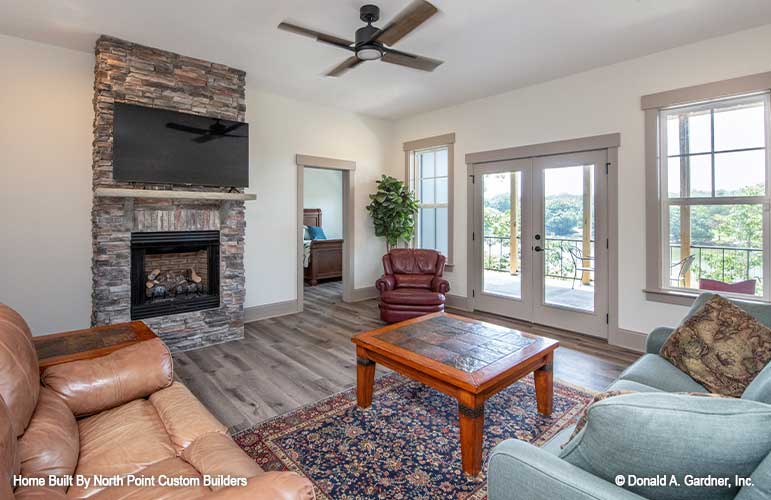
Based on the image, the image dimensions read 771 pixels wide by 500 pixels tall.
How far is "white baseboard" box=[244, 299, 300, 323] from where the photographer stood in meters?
5.21

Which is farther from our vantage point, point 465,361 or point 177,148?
point 177,148

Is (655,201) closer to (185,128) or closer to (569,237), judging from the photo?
(569,237)

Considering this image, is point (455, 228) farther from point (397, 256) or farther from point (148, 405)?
point (148, 405)

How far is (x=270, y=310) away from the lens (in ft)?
17.7

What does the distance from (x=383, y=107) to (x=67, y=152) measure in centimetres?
404

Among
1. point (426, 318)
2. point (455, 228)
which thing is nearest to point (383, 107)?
point (455, 228)

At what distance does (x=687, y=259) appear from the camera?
3.93 metres

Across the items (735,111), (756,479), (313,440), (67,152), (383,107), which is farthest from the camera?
(383,107)

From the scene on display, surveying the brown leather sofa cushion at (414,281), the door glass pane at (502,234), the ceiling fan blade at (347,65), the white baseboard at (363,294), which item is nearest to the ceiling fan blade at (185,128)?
the ceiling fan blade at (347,65)

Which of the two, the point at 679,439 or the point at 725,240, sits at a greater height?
the point at 725,240

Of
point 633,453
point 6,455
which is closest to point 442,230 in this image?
point 633,453

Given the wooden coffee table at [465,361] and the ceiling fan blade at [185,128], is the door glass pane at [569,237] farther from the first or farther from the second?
the ceiling fan blade at [185,128]

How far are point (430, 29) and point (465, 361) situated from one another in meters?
2.88

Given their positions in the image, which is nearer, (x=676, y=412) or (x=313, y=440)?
(x=676, y=412)
